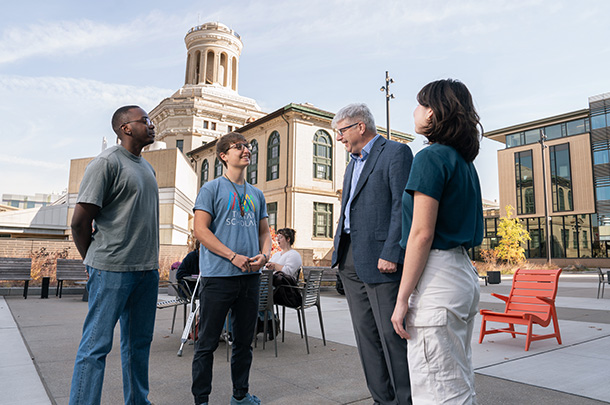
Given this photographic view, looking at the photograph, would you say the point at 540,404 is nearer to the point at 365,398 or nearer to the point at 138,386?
the point at 365,398

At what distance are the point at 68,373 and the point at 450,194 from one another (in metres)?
4.11

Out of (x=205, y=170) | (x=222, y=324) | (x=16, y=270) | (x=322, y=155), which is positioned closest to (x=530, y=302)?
(x=222, y=324)

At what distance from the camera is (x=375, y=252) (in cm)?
270

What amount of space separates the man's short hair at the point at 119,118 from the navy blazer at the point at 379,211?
66.4 inches

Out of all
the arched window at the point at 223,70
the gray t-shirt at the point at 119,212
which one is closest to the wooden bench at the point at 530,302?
the gray t-shirt at the point at 119,212

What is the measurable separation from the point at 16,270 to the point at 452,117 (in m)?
13.8

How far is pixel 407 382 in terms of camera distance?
8.20 ft

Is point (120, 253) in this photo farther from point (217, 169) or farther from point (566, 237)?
point (566, 237)

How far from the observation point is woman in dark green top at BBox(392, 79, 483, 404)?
6.28 ft

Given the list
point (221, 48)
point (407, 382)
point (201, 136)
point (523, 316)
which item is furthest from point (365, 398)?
point (221, 48)

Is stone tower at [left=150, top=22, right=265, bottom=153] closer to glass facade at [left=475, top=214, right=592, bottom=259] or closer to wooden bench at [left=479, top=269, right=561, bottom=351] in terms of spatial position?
glass facade at [left=475, top=214, right=592, bottom=259]

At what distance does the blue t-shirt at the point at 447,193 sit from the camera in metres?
2.04

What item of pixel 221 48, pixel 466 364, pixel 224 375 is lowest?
pixel 224 375

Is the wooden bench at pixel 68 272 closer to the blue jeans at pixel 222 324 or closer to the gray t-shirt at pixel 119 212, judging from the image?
the blue jeans at pixel 222 324
